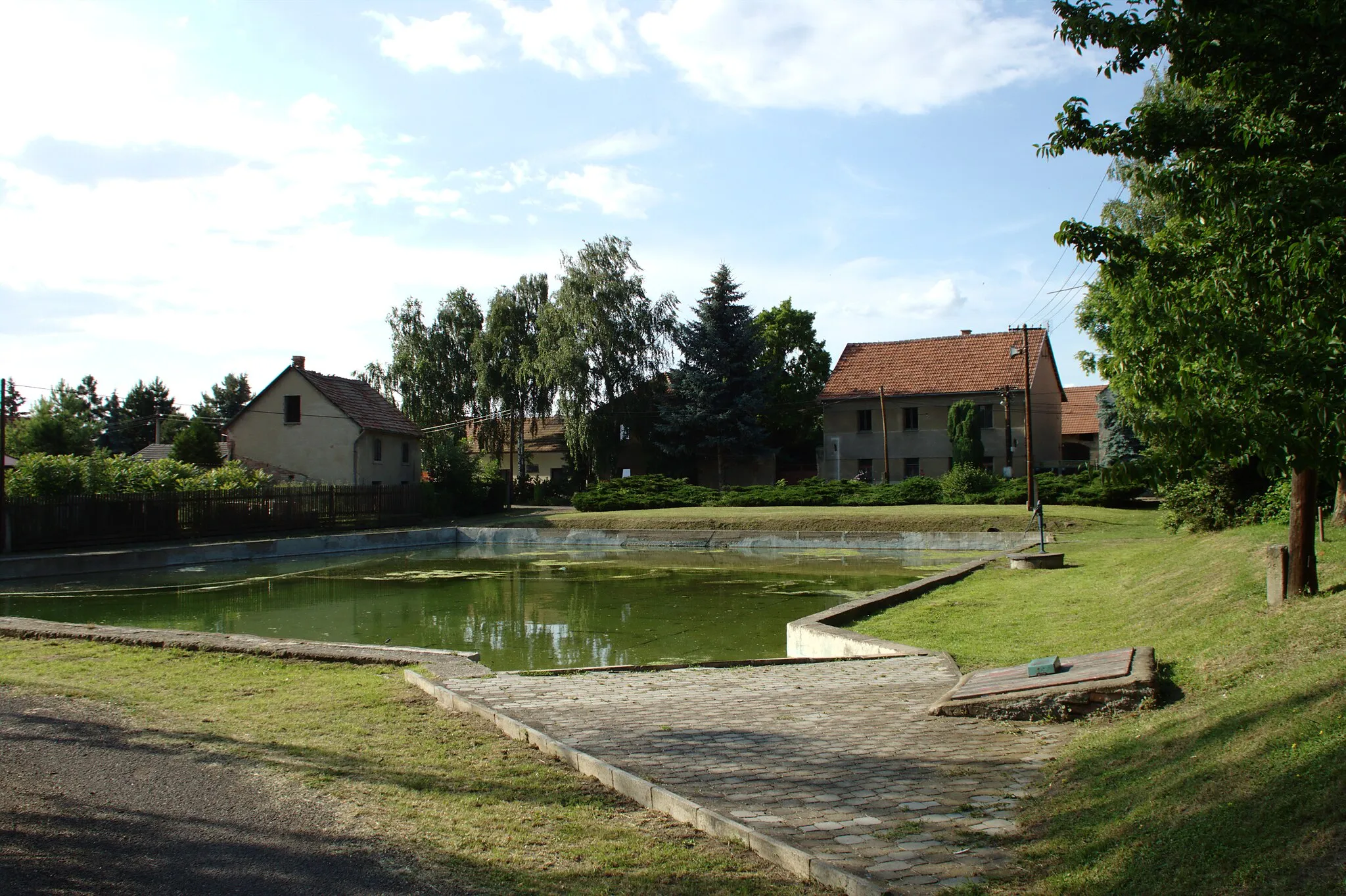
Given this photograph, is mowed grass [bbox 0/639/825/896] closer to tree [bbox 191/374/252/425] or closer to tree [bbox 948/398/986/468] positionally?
tree [bbox 948/398/986/468]

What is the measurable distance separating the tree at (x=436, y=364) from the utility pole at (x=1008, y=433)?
3004 cm

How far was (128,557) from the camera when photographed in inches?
1129

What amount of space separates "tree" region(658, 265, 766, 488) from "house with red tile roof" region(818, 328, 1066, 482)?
4.47 m

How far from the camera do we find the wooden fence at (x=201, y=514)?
3091 centimetres

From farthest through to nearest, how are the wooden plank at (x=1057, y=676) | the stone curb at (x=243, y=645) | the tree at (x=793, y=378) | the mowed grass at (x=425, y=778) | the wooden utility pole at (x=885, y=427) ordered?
the tree at (x=793, y=378) < the wooden utility pole at (x=885, y=427) < the stone curb at (x=243, y=645) < the wooden plank at (x=1057, y=676) < the mowed grass at (x=425, y=778)

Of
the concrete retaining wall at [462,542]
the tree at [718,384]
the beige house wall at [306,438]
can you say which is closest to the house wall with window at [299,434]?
the beige house wall at [306,438]

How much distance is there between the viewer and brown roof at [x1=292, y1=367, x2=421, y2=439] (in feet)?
167

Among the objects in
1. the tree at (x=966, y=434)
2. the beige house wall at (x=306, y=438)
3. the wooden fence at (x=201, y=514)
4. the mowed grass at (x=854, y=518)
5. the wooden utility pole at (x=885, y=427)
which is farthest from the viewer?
the wooden utility pole at (x=885, y=427)

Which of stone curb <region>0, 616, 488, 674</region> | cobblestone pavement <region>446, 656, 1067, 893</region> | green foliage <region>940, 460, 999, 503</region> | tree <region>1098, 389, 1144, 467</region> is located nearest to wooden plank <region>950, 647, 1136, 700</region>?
cobblestone pavement <region>446, 656, 1067, 893</region>

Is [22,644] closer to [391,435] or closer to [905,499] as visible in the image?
[905,499]

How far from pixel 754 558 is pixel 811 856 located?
26.5m

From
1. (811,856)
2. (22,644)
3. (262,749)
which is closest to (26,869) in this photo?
(262,749)

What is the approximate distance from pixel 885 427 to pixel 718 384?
31.9 feet

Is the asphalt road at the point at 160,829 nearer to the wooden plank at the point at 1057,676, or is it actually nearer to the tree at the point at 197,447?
the wooden plank at the point at 1057,676
